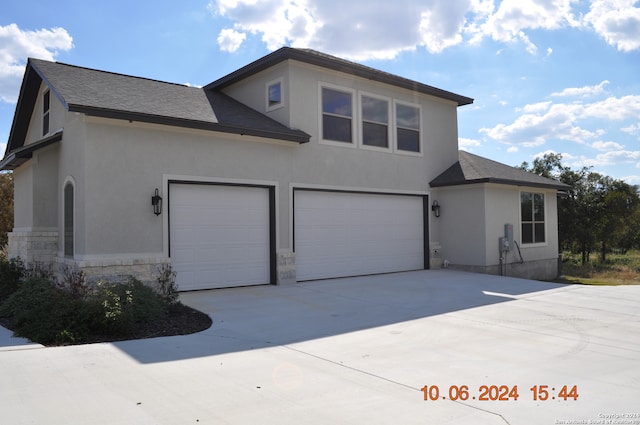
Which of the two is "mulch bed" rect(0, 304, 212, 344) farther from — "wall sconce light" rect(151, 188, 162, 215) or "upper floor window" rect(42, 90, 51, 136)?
"upper floor window" rect(42, 90, 51, 136)

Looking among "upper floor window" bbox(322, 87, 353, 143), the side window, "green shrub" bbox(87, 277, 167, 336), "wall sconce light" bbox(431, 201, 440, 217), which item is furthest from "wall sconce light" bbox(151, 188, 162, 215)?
"wall sconce light" bbox(431, 201, 440, 217)

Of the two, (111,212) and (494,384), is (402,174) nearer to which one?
(111,212)

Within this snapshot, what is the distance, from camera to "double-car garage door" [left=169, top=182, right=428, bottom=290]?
37.1 ft

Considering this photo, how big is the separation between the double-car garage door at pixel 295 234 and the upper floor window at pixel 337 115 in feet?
5.23

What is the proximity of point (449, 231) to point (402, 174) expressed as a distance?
8.27ft

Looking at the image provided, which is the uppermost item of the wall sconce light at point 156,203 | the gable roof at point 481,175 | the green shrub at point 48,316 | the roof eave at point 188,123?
the roof eave at point 188,123

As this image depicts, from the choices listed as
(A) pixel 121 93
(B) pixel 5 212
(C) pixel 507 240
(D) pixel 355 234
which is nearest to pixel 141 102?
(A) pixel 121 93

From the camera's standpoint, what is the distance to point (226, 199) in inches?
467

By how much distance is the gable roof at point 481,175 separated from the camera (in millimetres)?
15641

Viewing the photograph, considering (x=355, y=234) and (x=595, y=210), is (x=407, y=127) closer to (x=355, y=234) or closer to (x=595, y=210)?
(x=355, y=234)

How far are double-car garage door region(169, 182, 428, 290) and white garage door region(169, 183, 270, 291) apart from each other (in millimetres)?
21

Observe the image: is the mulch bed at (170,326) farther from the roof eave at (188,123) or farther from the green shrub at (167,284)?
the roof eave at (188,123)

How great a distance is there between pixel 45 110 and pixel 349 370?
11661 millimetres

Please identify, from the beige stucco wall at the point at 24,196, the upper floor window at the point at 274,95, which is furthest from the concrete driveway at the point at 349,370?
the upper floor window at the point at 274,95
